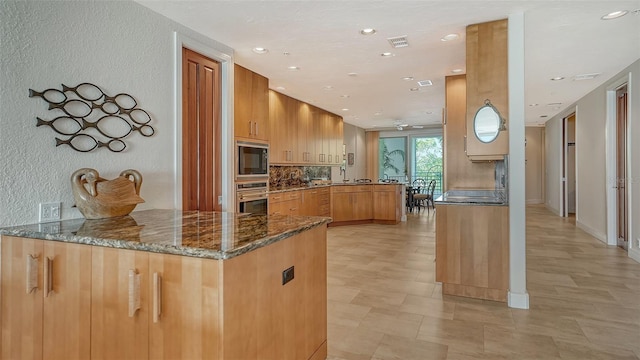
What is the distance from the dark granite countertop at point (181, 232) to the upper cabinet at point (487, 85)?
1952 mm

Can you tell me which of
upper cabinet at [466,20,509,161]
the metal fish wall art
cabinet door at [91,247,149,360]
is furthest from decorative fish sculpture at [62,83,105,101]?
upper cabinet at [466,20,509,161]

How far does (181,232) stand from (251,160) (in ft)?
9.81

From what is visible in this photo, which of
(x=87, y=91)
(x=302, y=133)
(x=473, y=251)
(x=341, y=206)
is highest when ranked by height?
(x=302, y=133)

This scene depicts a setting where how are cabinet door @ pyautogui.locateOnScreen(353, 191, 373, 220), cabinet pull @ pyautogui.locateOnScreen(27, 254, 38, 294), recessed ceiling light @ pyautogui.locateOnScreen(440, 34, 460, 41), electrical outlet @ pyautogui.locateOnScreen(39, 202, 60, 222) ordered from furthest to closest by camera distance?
cabinet door @ pyautogui.locateOnScreen(353, 191, 373, 220) → recessed ceiling light @ pyautogui.locateOnScreen(440, 34, 460, 41) → electrical outlet @ pyautogui.locateOnScreen(39, 202, 60, 222) → cabinet pull @ pyautogui.locateOnScreen(27, 254, 38, 294)

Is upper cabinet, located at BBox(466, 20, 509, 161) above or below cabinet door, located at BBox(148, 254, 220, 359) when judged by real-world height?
above

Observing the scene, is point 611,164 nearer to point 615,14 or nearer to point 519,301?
point 615,14

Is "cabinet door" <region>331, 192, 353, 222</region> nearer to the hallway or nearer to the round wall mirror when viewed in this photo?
the hallway

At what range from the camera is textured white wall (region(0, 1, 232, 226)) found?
2049 mm

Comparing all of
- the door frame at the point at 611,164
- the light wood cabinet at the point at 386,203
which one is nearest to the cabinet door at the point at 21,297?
the light wood cabinet at the point at 386,203

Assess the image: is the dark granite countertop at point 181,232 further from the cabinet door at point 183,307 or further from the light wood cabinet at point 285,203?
the light wood cabinet at point 285,203

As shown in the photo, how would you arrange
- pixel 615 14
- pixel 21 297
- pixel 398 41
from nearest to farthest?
1. pixel 21 297
2. pixel 615 14
3. pixel 398 41

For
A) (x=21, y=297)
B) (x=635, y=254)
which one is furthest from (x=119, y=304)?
(x=635, y=254)

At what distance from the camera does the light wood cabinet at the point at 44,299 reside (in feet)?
5.56

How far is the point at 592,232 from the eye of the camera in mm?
6297
